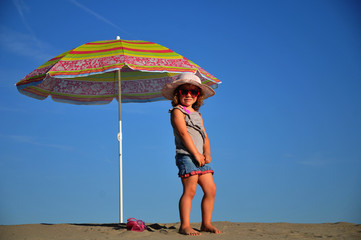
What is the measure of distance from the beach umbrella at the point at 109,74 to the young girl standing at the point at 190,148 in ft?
2.05

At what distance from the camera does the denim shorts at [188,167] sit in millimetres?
4512

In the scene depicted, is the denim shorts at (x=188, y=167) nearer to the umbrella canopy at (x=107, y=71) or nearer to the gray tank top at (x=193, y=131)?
the gray tank top at (x=193, y=131)

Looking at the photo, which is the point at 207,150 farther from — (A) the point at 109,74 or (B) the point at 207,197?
(A) the point at 109,74

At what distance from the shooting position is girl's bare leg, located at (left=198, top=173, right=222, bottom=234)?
4.66 metres

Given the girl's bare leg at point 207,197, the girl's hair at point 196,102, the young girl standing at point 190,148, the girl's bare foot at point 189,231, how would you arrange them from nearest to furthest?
1. the girl's bare foot at point 189,231
2. the young girl standing at point 190,148
3. the girl's bare leg at point 207,197
4. the girl's hair at point 196,102

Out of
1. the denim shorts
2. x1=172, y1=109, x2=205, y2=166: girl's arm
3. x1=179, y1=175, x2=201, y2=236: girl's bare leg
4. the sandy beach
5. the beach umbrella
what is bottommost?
the sandy beach

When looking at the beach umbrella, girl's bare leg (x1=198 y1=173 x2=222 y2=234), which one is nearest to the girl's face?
the beach umbrella

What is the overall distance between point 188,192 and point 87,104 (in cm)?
395

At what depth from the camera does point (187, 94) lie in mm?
4883

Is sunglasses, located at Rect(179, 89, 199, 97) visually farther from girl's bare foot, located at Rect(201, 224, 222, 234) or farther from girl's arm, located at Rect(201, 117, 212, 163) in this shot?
girl's bare foot, located at Rect(201, 224, 222, 234)

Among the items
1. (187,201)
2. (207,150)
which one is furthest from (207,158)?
(187,201)

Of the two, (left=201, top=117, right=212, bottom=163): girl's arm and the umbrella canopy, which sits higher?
the umbrella canopy

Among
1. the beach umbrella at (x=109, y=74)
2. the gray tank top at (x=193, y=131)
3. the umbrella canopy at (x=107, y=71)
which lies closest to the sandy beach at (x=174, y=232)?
the gray tank top at (x=193, y=131)

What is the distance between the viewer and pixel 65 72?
17.6 ft
